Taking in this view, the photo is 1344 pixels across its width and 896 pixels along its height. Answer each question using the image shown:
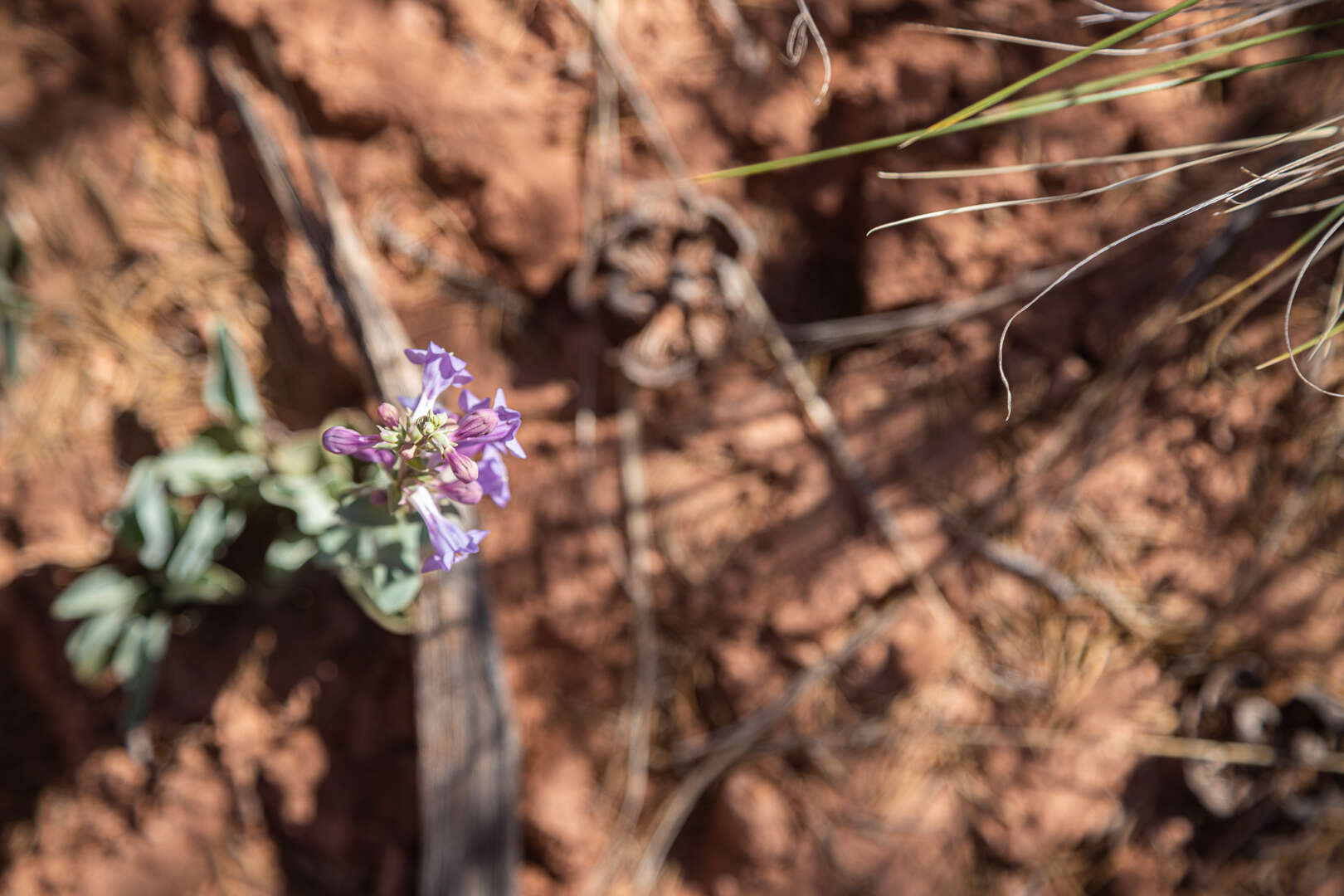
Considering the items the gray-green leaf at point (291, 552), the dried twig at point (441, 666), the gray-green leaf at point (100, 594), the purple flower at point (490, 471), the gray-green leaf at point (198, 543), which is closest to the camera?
the purple flower at point (490, 471)

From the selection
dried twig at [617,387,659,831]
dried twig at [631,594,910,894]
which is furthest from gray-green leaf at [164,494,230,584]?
dried twig at [631,594,910,894]

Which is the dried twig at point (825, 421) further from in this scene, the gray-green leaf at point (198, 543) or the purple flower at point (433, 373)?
the gray-green leaf at point (198, 543)

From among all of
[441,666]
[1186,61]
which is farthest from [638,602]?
[1186,61]

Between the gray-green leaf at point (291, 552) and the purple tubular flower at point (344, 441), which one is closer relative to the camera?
the purple tubular flower at point (344, 441)

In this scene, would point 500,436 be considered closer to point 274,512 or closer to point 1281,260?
point 274,512

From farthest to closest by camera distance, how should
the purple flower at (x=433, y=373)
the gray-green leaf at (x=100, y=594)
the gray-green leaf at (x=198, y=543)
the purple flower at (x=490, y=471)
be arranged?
the gray-green leaf at (x=100, y=594)
the gray-green leaf at (x=198, y=543)
the purple flower at (x=490, y=471)
the purple flower at (x=433, y=373)

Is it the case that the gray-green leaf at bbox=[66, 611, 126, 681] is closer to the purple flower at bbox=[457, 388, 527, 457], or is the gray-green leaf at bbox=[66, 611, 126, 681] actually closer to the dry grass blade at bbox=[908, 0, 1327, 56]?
the purple flower at bbox=[457, 388, 527, 457]

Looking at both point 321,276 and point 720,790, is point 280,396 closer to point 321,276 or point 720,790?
point 321,276

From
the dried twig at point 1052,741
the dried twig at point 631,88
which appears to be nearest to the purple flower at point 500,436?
the dried twig at point 631,88

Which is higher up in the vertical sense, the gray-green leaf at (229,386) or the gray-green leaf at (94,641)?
the gray-green leaf at (229,386)
